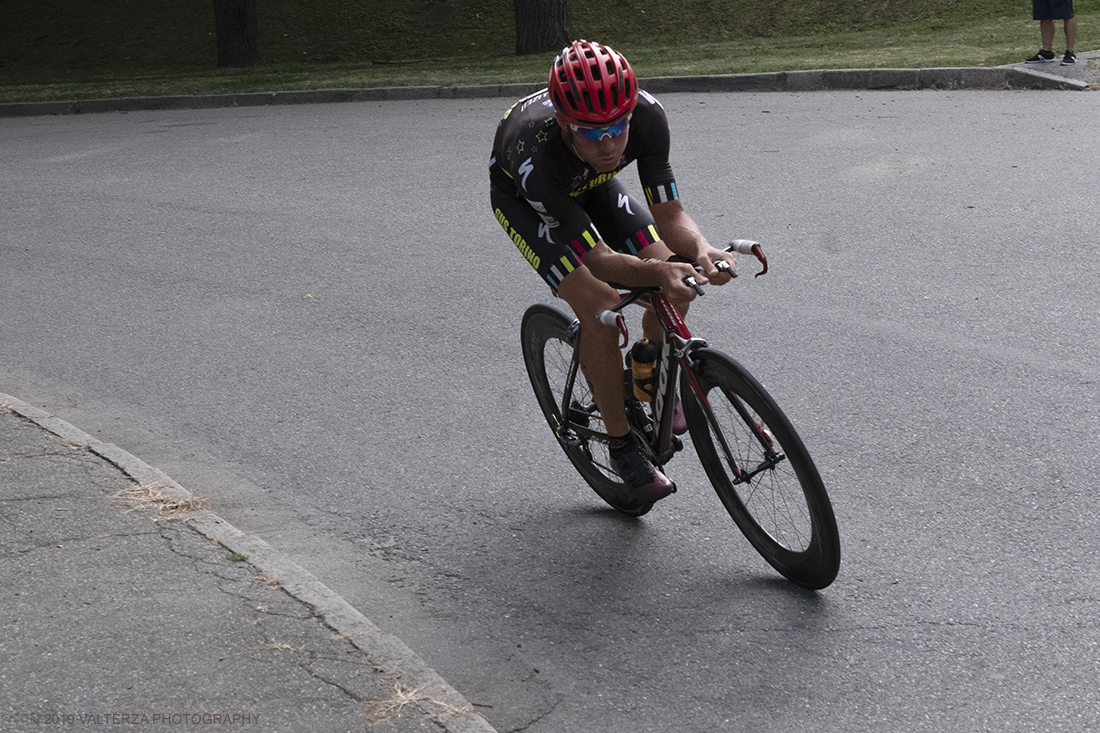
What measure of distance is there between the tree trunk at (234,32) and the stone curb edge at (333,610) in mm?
19568

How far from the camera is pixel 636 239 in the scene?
440cm

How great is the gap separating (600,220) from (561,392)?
2.44 ft

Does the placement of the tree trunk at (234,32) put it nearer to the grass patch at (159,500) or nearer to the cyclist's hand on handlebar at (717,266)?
the grass patch at (159,500)

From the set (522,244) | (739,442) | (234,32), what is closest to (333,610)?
(739,442)

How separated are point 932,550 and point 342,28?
23974 mm

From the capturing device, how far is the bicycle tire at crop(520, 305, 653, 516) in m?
4.50

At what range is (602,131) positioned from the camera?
3.68 meters

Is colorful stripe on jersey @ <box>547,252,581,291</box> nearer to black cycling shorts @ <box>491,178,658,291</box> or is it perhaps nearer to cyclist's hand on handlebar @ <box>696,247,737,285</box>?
black cycling shorts @ <box>491,178,658,291</box>

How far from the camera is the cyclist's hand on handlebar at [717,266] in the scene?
354cm

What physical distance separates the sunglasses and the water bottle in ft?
2.52

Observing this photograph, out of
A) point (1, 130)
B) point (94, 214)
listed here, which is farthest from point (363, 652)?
point (1, 130)

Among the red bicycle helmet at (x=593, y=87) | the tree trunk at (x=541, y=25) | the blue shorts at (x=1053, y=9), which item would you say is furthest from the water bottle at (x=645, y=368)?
the tree trunk at (x=541, y=25)

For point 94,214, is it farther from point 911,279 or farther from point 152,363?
point 911,279

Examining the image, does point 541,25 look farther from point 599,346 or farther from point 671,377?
point 671,377
